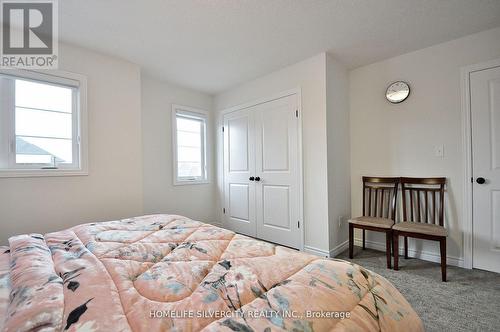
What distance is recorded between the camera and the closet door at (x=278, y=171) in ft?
9.20

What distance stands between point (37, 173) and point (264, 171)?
2461mm

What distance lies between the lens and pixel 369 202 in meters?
2.70

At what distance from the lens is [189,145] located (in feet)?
11.9

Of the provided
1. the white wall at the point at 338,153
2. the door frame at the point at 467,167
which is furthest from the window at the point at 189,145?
the door frame at the point at 467,167

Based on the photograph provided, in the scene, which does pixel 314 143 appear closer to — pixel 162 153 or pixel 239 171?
pixel 239 171

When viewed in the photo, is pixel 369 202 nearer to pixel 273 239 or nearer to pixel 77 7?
pixel 273 239

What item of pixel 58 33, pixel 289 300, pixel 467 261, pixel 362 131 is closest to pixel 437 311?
pixel 467 261

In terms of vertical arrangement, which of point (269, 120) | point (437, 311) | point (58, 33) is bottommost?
point (437, 311)

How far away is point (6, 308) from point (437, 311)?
2.39 metres

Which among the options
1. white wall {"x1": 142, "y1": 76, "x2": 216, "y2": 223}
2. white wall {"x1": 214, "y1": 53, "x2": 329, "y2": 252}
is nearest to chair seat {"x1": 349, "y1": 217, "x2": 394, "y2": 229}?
white wall {"x1": 214, "y1": 53, "x2": 329, "y2": 252}

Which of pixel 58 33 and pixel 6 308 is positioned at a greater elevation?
pixel 58 33

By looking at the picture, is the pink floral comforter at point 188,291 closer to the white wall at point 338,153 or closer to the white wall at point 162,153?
the white wall at point 338,153

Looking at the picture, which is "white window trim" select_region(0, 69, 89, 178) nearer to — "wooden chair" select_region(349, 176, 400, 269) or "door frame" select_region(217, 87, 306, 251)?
"door frame" select_region(217, 87, 306, 251)

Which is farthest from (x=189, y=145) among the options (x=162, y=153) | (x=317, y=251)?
(x=317, y=251)
